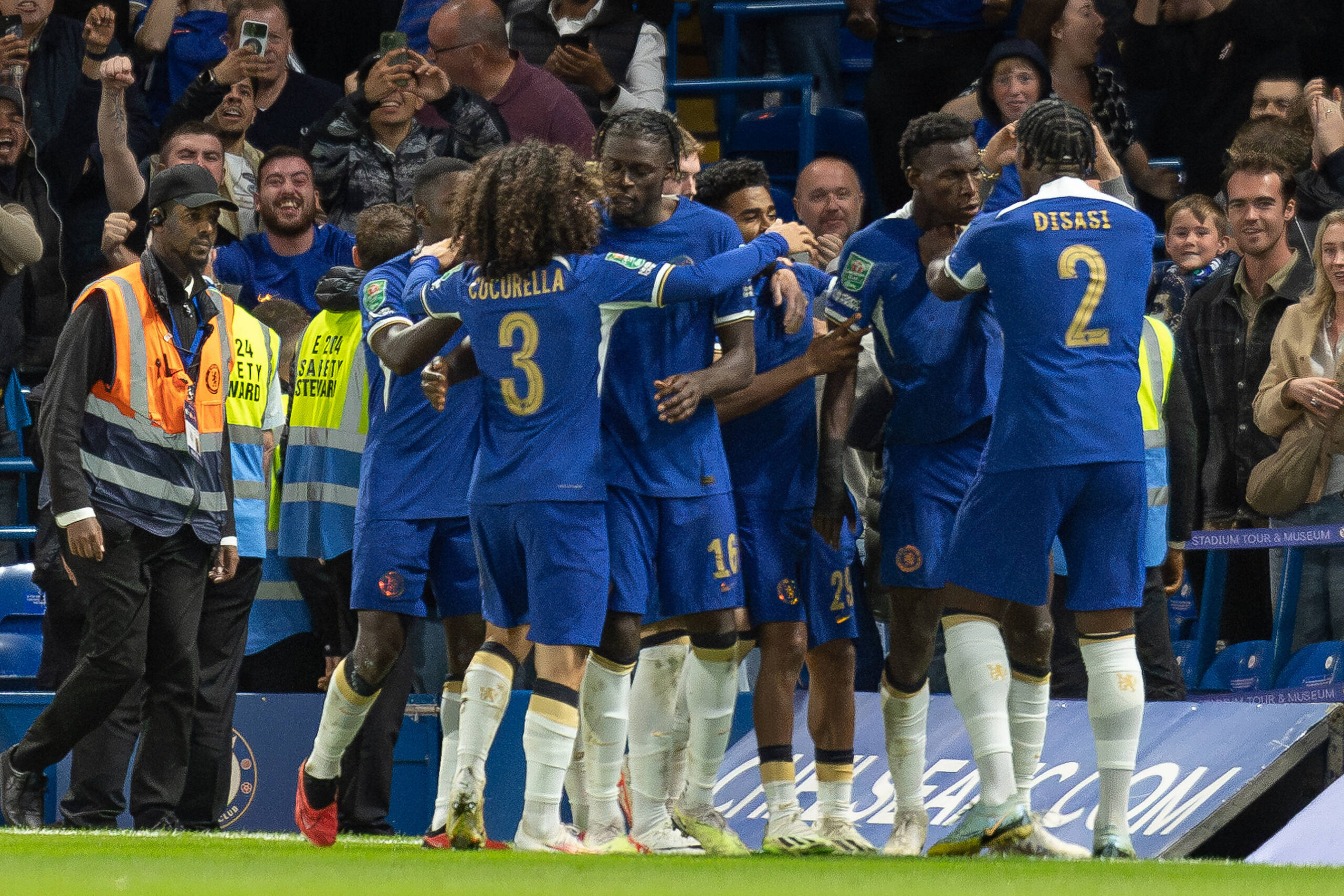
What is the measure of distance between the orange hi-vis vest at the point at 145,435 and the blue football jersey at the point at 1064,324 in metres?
3.34

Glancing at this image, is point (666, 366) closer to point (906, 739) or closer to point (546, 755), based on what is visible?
point (546, 755)

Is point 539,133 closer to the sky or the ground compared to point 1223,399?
closer to the sky

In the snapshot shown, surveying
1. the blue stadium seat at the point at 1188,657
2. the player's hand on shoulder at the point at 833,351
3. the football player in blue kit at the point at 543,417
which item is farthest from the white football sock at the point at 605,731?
the blue stadium seat at the point at 1188,657

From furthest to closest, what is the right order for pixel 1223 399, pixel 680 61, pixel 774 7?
pixel 680 61 → pixel 774 7 → pixel 1223 399

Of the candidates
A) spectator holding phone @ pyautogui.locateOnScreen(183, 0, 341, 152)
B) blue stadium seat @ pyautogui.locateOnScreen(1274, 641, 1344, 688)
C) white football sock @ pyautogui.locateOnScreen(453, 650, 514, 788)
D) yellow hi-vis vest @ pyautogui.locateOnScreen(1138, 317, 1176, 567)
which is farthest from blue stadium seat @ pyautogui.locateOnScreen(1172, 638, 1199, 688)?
spectator holding phone @ pyautogui.locateOnScreen(183, 0, 341, 152)

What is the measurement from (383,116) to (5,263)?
229 cm

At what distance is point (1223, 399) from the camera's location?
29.9ft

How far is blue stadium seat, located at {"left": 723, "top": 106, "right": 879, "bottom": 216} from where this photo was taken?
12195 millimetres

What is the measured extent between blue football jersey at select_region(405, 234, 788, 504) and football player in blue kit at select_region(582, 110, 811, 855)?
174 millimetres

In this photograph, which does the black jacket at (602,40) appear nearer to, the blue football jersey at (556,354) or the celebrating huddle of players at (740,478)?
the celebrating huddle of players at (740,478)

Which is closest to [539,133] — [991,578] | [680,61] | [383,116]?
[383,116]

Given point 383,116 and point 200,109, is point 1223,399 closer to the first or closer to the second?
point 383,116

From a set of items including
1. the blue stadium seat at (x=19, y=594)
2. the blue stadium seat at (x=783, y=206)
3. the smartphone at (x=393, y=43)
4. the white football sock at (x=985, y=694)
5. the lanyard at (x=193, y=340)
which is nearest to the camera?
the white football sock at (x=985, y=694)

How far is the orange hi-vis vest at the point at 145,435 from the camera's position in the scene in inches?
289
